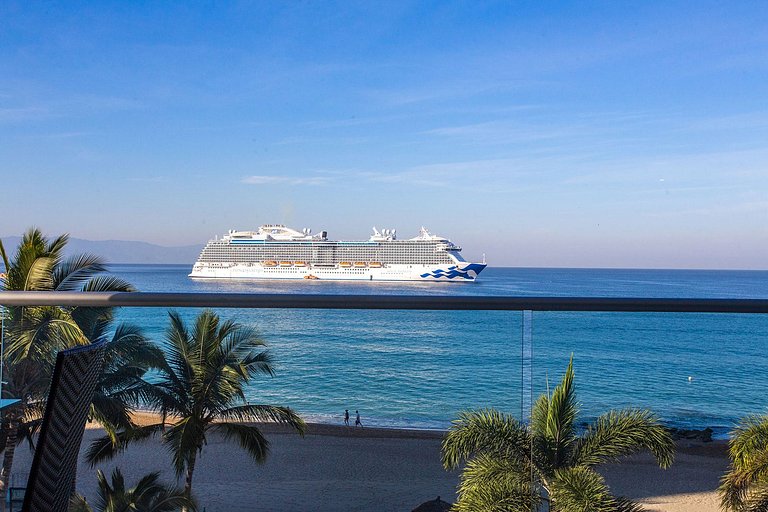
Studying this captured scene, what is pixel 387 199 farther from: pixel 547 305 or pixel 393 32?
pixel 547 305

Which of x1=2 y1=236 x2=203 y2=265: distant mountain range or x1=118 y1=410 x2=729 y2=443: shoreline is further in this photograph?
x1=2 y1=236 x2=203 y2=265: distant mountain range

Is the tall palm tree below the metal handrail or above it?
below

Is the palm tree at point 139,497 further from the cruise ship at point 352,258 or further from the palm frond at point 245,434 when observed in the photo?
the cruise ship at point 352,258

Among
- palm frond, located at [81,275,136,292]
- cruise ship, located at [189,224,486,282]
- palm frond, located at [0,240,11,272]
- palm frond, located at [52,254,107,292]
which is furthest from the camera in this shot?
cruise ship, located at [189,224,486,282]

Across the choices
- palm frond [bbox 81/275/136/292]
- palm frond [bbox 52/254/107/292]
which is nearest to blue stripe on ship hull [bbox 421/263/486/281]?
palm frond [bbox 52/254/107/292]

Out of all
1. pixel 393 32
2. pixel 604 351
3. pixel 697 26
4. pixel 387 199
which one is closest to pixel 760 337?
pixel 604 351

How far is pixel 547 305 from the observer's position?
6.89 ft

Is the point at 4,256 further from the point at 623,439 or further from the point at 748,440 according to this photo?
the point at 748,440

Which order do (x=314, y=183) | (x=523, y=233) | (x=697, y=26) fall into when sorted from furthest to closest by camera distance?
(x=314, y=183)
(x=523, y=233)
(x=697, y=26)

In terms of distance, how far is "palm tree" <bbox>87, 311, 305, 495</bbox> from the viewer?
7.04 feet

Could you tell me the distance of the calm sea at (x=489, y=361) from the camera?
6.93ft

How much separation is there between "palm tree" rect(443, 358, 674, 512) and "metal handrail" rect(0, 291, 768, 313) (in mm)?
230

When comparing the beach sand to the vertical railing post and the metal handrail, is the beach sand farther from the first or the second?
the metal handrail

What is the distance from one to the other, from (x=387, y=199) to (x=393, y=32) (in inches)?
1258
